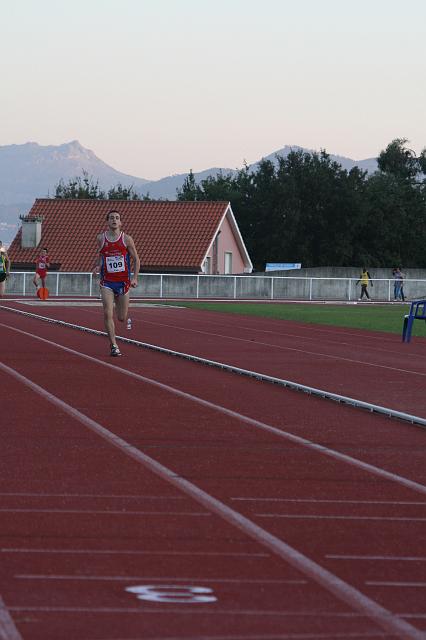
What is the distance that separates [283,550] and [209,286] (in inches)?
2112

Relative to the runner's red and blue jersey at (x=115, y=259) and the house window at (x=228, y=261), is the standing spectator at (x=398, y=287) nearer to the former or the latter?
the house window at (x=228, y=261)

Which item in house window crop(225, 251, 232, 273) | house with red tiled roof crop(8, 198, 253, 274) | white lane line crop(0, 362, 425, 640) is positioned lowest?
white lane line crop(0, 362, 425, 640)

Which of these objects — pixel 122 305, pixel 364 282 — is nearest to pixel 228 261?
pixel 364 282

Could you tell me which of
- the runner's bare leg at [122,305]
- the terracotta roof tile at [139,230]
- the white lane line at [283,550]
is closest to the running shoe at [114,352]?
the runner's bare leg at [122,305]

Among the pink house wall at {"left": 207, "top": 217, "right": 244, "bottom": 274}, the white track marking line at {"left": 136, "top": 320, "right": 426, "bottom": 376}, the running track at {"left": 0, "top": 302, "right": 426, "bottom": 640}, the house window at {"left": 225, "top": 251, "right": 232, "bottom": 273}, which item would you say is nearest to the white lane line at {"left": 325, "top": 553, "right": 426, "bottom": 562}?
the running track at {"left": 0, "top": 302, "right": 426, "bottom": 640}

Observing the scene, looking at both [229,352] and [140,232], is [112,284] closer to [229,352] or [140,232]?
[229,352]

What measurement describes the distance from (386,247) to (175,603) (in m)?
88.3

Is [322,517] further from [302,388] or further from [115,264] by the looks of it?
[115,264]

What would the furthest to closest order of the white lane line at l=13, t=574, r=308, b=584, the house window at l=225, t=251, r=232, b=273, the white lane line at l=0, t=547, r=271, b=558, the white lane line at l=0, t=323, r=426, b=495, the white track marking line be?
1. the house window at l=225, t=251, r=232, b=273
2. the white track marking line
3. the white lane line at l=0, t=323, r=426, b=495
4. the white lane line at l=0, t=547, r=271, b=558
5. the white lane line at l=13, t=574, r=308, b=584

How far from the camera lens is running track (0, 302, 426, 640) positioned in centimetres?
496

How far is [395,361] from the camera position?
1908cm

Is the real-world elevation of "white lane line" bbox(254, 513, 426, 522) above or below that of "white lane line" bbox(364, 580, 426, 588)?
below

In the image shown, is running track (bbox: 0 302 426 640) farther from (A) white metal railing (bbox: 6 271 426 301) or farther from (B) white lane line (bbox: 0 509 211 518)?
(A) white metal railing (bbox: 6 271 426 301)

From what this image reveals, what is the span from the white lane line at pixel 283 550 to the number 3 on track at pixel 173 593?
1.55 ft
